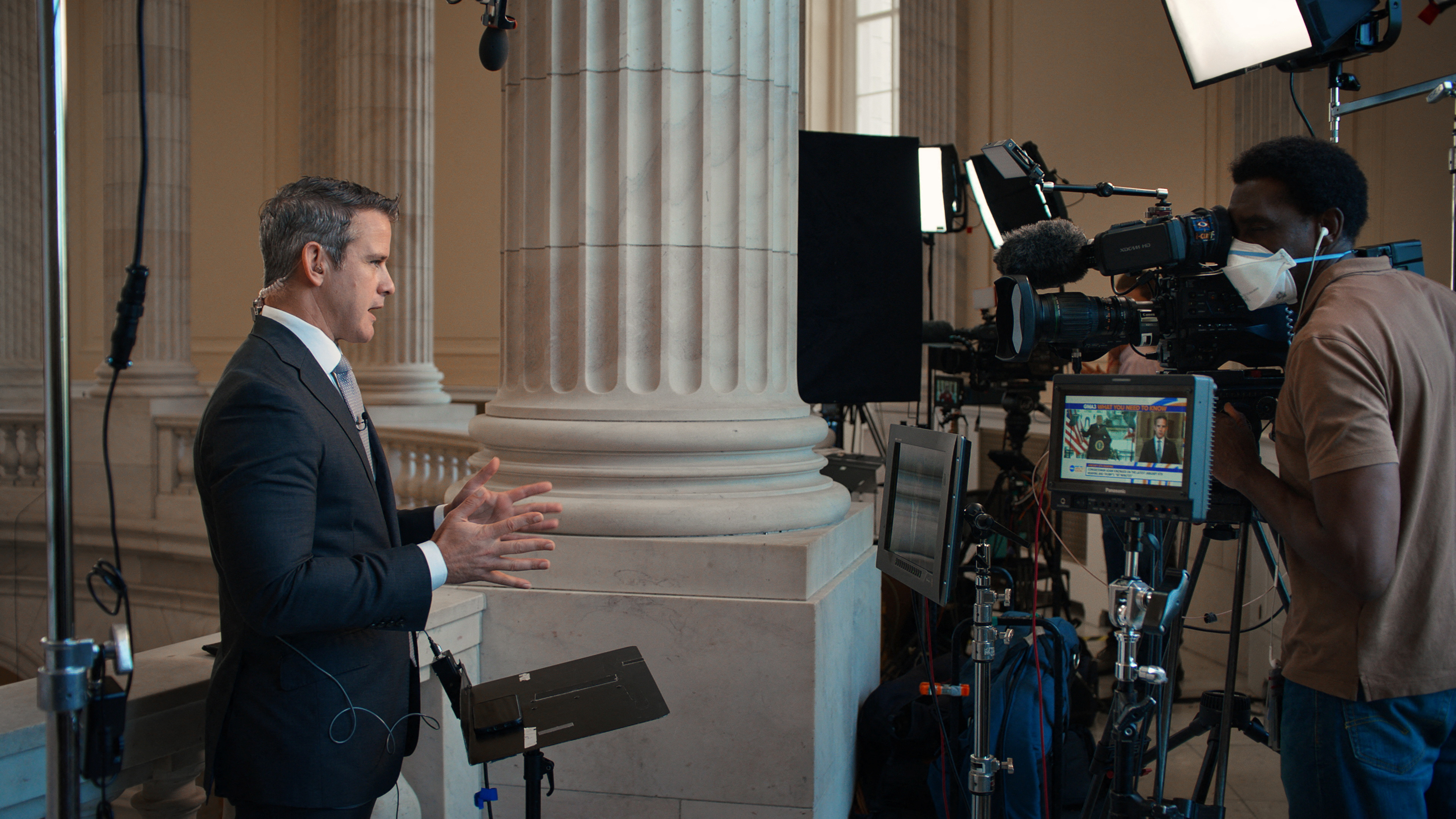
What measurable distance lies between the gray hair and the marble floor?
293 centimetres

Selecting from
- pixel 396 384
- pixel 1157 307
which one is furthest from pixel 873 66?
pixel 1157 307

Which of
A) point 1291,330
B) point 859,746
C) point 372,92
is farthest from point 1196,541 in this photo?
point 372,92

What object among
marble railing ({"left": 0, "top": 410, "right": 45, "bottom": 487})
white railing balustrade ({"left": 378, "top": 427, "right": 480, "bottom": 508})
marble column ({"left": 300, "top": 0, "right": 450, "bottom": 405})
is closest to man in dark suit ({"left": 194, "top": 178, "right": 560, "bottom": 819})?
white railing balustrade ({"left": 378, "top": 427, "right": 480, "bottom": 508})

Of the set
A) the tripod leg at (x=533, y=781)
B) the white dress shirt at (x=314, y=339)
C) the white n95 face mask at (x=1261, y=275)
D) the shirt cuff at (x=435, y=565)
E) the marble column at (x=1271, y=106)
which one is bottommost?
the tripod leg at (x=533, y=781)

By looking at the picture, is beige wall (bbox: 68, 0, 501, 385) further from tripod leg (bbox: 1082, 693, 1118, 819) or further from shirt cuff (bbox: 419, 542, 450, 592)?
tripod leg (bbox: 1082, 693, 1118, 819)

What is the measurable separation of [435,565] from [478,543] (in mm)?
68

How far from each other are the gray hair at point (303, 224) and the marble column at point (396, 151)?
6.15m

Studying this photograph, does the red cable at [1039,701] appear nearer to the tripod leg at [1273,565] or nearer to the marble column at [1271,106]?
the tripod leg at [1273,565]

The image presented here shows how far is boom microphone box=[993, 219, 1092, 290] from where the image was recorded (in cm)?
198

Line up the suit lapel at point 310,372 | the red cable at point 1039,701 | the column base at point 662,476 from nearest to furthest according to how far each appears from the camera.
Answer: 1. the suit lapel at point 310,372
2. the red cable at point 1039,701
3. the column base at point 662,476

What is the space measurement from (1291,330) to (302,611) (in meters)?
1.79

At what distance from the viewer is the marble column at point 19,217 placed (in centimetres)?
725

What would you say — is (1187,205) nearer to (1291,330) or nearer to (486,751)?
(1291,330)

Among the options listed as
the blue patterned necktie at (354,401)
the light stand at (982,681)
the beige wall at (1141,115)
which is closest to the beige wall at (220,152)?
the beige wall at (1141,115)
